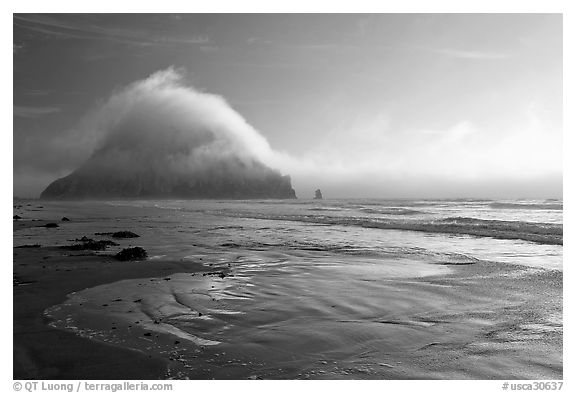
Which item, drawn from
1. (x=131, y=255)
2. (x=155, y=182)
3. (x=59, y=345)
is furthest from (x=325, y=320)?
(x=155, y=182)

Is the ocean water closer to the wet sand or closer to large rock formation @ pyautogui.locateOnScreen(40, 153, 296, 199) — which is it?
the wet sand

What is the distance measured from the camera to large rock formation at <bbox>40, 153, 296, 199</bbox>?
86812 mm

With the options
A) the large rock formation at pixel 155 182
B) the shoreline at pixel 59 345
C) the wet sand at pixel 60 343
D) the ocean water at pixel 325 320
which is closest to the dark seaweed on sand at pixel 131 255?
the ocean water at pixel 325 320

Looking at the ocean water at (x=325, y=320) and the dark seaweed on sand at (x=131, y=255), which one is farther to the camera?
the dark seaweed on sand at (x=131, y=255)

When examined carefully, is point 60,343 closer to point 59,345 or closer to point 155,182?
point 59,345

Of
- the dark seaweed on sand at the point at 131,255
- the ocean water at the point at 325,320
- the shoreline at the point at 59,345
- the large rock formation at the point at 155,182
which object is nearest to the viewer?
the shoreline at the point at 59,345

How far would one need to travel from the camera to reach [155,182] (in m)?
111

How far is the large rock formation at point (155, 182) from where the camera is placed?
86.8 meters

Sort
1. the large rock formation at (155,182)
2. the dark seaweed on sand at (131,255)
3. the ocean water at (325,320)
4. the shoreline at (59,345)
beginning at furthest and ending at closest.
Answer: the large rock formation at (155,182) → the dark seaweed on sand at (131,255) → the ocean water at (325,320) → the shoreline at (59,345)

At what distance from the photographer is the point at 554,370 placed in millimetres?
4484

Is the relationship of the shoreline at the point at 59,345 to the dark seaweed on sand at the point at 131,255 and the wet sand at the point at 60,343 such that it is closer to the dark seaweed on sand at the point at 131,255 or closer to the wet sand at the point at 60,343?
the wet sand at the point at 60,343
